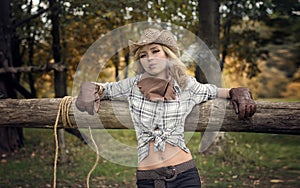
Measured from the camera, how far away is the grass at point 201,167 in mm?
6309

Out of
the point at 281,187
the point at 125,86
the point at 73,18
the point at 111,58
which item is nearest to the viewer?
the point at 125,86

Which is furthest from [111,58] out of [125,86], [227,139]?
[125,86]

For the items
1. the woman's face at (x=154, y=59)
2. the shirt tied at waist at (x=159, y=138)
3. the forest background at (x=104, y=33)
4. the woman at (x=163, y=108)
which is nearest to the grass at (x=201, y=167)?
the forest background at (x=104, y=33)

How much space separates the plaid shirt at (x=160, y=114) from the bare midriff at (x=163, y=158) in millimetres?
30

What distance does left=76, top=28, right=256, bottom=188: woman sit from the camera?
9.90 ft

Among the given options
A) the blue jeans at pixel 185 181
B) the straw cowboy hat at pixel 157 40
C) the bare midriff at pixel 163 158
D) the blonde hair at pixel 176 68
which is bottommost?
the blue jeans at pixel 185 181

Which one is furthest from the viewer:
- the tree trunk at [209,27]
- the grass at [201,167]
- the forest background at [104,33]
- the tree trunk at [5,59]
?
the tree trunk at [5,59]

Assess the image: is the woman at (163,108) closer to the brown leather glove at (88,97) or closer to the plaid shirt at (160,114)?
the plaid shirt at (160,114)

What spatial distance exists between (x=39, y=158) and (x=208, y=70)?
11.8 feet

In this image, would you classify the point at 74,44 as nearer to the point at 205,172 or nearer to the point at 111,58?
the point at 111,58

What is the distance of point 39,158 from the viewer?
812 centimetres

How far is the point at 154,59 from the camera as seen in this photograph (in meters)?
3.04

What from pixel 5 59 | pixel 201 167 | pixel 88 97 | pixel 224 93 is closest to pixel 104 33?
pixel 5 59

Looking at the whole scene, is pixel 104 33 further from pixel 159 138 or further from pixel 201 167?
pixel 159 138
